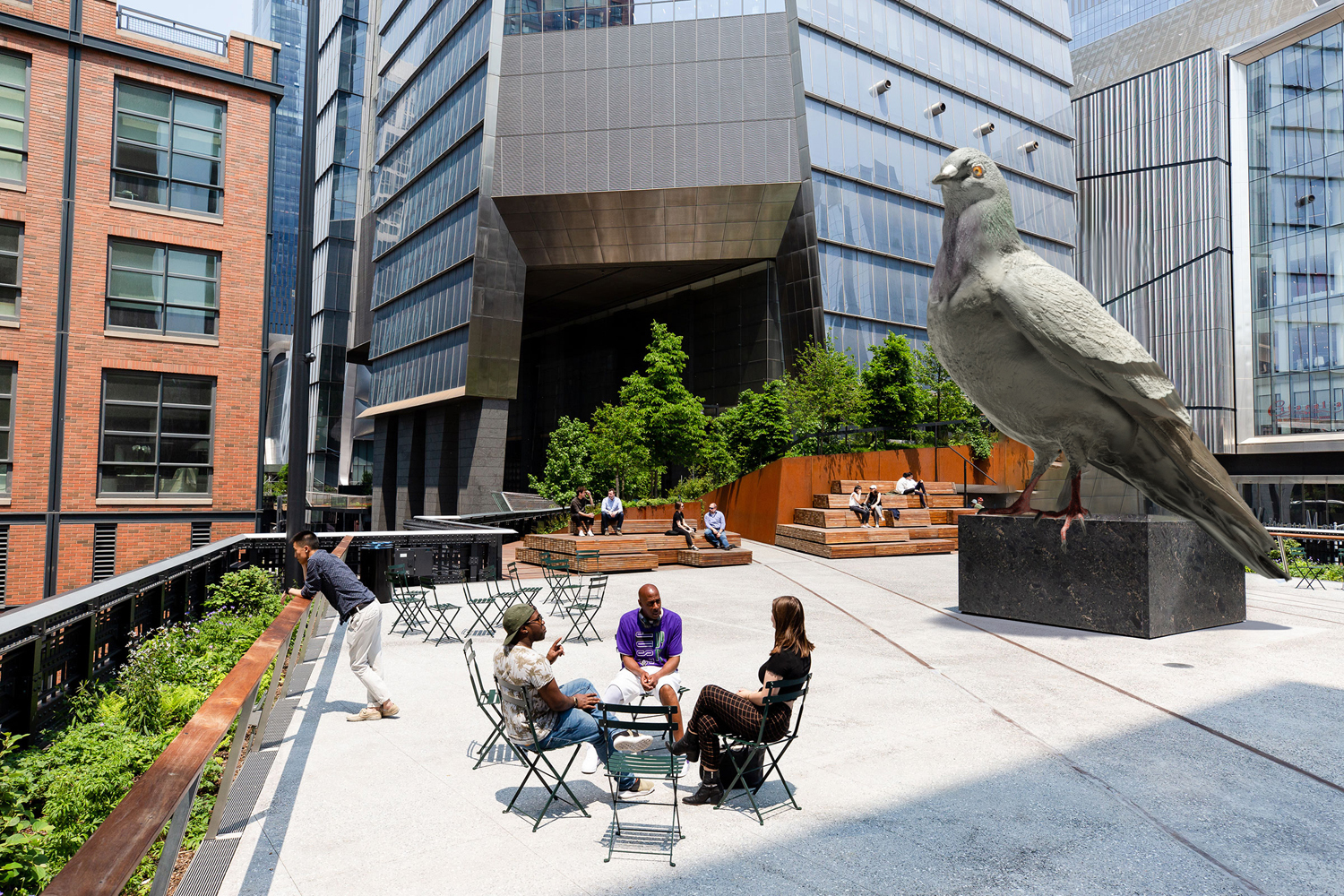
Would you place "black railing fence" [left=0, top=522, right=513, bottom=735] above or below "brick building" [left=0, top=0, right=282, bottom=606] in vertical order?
below

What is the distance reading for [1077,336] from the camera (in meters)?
8.13

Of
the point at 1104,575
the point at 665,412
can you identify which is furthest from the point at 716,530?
the point at 1104,575

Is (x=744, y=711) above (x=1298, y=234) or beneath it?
beneath

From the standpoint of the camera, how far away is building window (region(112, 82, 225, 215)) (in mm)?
19625

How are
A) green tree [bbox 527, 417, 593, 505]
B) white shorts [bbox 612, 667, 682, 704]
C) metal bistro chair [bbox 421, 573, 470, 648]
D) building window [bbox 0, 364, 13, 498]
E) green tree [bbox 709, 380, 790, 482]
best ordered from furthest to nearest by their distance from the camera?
green tree [bbox 527, 417, 593, 505] → green tree [bbox 709, 380, 790, 482] → building window [bbox 0, 364, 13, 498] → metal bistro chair [bbox 421, 573, 470, 648] → white shorts [bbox 612, 667, 682, 704]

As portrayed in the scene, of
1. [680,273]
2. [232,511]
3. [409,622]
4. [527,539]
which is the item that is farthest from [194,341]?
[680,273]

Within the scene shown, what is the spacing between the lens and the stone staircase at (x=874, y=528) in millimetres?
21281

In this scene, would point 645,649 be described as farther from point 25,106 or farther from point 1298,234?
point 1298,234

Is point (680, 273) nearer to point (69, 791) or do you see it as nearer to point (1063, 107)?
point (1063, 107)

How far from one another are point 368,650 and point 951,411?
1076 inches

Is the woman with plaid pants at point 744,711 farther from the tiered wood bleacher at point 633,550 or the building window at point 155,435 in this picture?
the building window at point 155,435

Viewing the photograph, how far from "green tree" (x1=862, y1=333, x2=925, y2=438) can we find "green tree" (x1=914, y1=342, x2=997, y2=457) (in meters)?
0.60

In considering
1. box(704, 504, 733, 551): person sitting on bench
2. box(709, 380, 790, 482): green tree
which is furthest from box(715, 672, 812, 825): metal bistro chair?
box(709, 380, 790, 482): green tree

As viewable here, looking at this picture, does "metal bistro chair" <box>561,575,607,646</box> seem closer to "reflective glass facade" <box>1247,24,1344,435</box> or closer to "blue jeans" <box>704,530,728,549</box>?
"blue jeans" <box>704,530,728,549</box>
